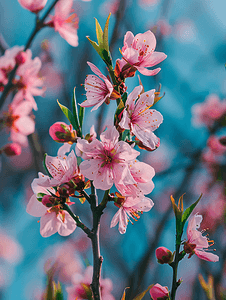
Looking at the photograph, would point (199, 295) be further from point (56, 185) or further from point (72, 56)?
point (72, 56)

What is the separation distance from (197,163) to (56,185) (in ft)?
5.22

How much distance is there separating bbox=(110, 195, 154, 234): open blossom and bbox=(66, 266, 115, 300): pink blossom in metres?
0.20

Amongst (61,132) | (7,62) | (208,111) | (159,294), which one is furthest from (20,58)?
(208,111)

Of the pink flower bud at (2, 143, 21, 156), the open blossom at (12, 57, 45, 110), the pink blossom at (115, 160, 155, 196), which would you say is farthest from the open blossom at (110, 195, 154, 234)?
the open blossom at (12, 57, 45, 110)

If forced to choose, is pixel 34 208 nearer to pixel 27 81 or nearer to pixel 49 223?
pixel 49 223

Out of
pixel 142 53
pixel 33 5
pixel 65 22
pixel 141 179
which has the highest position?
pixel 33 5

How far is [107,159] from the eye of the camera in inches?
24.7

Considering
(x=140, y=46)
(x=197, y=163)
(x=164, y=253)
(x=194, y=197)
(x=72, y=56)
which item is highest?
(x=140, y=46)

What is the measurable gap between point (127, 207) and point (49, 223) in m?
0.20

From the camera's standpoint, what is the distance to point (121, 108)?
53 cm

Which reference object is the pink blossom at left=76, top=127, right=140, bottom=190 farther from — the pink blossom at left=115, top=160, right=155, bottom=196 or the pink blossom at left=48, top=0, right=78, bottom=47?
the pink blossom at left=48, top=0, right=78, bottom=47

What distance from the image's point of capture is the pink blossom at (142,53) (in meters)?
0.59

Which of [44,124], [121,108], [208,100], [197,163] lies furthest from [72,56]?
[121,108]

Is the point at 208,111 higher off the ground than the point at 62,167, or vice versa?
the point at 62,167
